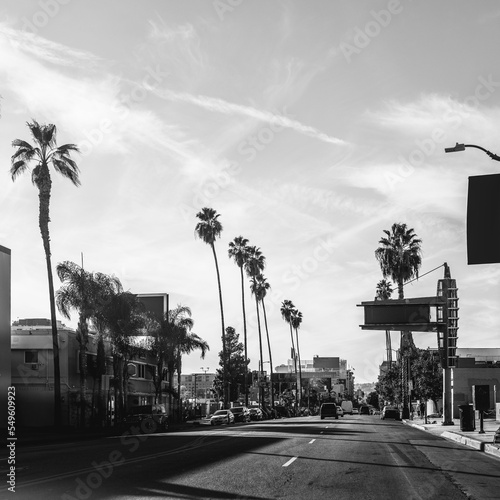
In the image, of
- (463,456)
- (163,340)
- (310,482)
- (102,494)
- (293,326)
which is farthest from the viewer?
(293,326)

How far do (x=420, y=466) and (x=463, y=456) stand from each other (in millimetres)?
4251

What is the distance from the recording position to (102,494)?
1238cm

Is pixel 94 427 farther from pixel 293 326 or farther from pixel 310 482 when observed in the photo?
pixel 293 326

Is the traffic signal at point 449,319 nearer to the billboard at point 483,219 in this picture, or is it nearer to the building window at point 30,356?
the billboard at point 483,219

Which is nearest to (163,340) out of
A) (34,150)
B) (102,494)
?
(34,150)

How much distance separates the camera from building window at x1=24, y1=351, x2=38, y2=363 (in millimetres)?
51531

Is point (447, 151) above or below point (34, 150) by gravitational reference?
below

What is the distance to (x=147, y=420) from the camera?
45781mm

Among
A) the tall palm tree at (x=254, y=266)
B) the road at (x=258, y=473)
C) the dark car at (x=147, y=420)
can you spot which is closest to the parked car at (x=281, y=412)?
the tall palm tree at (x=254, y=266)

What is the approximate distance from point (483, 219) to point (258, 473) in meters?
12.4

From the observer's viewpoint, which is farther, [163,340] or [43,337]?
[163,340]

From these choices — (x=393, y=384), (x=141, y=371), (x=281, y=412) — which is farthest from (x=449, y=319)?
(x=393, y=384)

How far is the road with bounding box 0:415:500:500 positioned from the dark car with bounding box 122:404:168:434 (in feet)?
73.6

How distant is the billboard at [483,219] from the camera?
2402 centimetres
